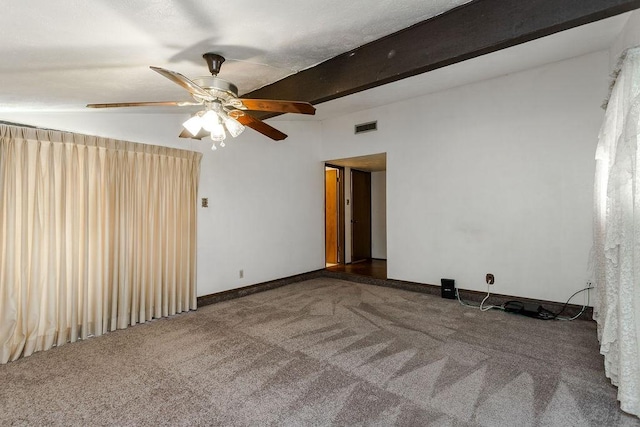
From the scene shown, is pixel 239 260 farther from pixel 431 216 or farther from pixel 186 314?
pixel 431 216

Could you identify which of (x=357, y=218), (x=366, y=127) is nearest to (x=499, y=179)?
(x=366, y=127)

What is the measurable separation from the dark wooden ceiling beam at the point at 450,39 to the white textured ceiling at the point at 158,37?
90 millimetres

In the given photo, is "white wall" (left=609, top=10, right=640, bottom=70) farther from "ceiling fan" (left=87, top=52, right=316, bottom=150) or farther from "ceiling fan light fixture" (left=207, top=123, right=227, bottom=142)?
"ceiling fan light fixture" (left=207, top=123, right=227, bottom=142)

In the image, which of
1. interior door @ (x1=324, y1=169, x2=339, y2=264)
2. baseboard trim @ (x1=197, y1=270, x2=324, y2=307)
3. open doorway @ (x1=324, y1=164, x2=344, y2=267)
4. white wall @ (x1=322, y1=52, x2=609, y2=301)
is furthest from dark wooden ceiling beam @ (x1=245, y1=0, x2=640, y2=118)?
interior door @ (x1=324, y1=169, x2=339, y2=264)

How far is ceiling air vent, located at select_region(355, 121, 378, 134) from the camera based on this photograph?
17.3 ft

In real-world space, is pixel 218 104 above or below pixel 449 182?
above

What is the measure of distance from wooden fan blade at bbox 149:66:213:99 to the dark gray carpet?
6.73 feet

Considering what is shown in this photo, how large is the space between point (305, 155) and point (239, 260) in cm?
231

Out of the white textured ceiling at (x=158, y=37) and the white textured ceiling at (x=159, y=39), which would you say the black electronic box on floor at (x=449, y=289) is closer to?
the white textured ceiling at (x=159, y=39)

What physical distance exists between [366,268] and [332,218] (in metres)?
1.40

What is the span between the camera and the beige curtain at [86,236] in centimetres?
275

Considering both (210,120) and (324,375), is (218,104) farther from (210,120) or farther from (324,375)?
(324,375)

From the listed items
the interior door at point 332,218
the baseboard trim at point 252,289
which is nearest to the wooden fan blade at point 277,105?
the baseboard trim at point 252,289

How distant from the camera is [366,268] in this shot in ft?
20.5
